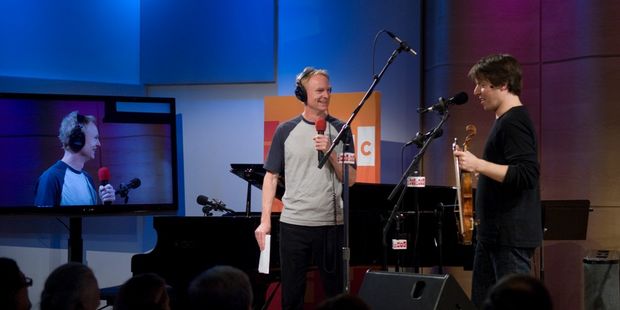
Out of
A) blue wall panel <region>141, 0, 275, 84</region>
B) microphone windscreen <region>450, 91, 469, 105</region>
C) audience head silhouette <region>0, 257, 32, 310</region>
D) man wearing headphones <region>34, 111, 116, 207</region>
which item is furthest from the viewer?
blue wall panel <region>141, 0, 275, 84</region>

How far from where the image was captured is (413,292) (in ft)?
13.5

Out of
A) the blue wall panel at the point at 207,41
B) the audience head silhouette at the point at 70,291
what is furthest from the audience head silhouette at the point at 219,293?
the blue wall panel at the point at 207,41

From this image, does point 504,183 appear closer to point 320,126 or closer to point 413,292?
point 413,292

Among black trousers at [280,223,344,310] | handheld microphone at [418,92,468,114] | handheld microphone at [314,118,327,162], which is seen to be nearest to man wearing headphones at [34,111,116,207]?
black trousers at [280,223,344,310]

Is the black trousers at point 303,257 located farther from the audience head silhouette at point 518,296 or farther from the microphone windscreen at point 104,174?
the microphone windscreen at point 104,174

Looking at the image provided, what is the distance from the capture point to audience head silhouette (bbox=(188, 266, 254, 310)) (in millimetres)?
2682

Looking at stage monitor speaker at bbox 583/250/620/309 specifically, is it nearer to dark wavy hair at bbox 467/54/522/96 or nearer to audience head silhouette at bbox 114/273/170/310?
dark wavy hair at bbox 467/54/522/96

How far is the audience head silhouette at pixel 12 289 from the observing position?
294cm

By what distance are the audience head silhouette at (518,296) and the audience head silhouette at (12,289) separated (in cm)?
166

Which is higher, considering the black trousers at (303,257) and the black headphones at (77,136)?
the black headphones at (77,136)

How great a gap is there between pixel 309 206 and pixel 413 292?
34.3 inches

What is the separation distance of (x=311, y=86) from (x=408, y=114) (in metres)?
2.82

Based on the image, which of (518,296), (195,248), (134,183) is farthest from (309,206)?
(134,183)

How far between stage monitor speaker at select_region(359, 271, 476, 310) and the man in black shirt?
130 mm
